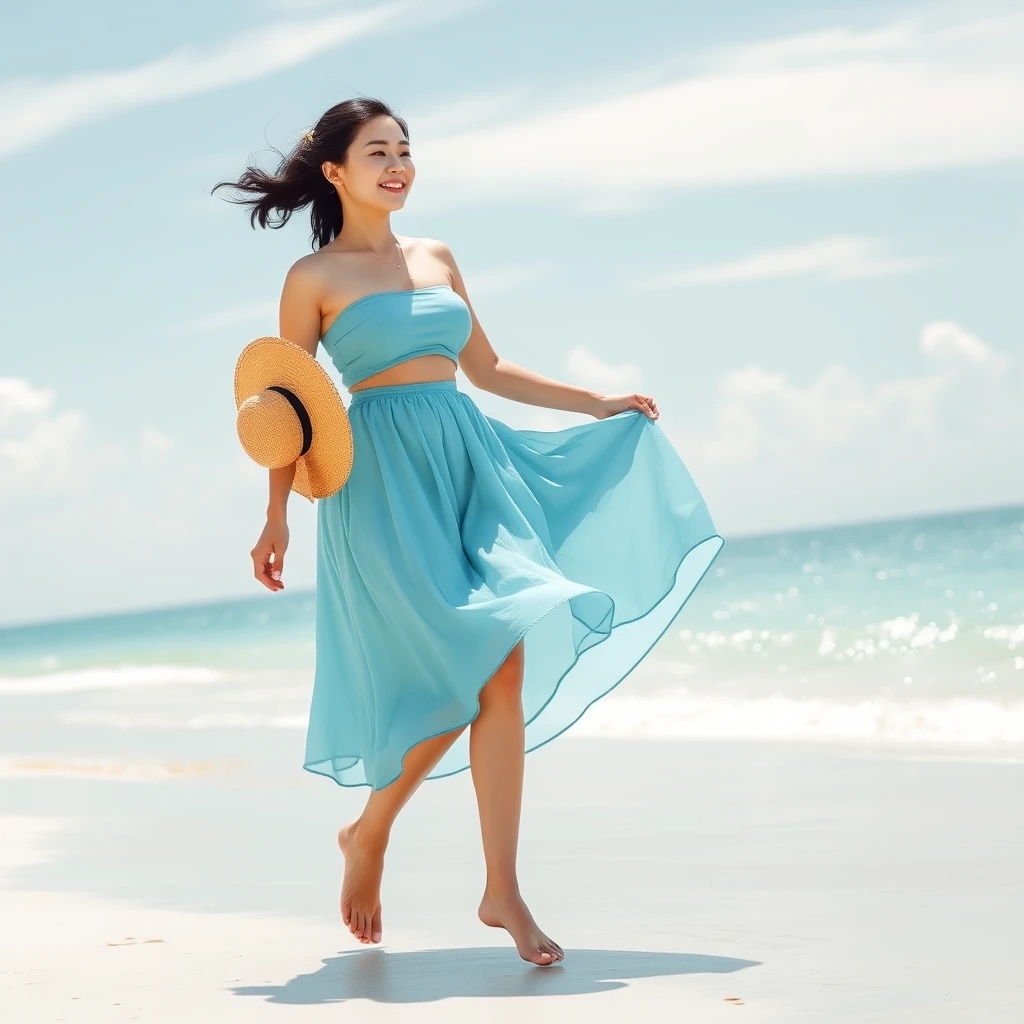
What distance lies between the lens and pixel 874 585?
2284 cm

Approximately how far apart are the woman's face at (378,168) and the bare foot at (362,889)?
151 cm

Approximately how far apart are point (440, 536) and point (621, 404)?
2.48ft

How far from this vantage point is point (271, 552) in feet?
11.3

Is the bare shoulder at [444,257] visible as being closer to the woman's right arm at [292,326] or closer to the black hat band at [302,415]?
the woman's right arm at [292,326]

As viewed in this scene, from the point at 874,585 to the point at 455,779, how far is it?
55.7 feet

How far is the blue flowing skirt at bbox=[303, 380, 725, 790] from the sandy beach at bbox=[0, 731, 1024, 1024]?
506 millimetres

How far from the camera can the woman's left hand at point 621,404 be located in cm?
398

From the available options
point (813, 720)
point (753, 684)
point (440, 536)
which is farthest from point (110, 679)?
point (440, 536)

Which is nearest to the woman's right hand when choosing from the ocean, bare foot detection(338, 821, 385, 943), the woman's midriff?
the woman's midriff

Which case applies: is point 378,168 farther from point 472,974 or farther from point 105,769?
point 105,769

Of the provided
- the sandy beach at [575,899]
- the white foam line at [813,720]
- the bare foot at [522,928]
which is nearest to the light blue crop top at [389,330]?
the bare foot at [522,928]

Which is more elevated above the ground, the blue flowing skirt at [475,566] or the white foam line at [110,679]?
the white foam line at [110,679]

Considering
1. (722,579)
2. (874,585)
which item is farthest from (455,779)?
(722,579)

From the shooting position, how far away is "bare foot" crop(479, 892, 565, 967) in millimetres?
3174
